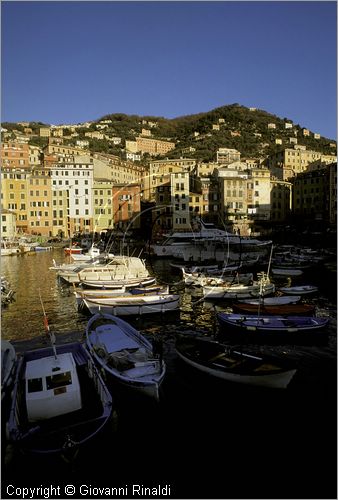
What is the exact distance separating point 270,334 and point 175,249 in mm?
43633

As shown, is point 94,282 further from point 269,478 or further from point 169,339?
point 269,478

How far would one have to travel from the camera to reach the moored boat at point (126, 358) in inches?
501

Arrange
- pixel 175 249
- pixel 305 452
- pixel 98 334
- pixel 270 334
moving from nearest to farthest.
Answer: pixel 305 452
pixel 98 334
pixel 270 334
pixel 175 249

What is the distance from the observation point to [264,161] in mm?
129750

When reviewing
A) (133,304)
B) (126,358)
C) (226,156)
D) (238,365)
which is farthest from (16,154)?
(238,365)

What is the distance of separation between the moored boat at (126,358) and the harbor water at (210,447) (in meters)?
0.93

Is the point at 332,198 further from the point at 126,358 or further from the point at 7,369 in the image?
the point at 7,369

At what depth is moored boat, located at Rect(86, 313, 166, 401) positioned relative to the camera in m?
12.7

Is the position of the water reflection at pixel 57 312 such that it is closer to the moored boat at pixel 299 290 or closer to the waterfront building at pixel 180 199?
the moored boat at pixel 299 290

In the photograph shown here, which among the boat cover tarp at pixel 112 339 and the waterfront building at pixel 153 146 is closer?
the boat cover tarp at pixel 112 339

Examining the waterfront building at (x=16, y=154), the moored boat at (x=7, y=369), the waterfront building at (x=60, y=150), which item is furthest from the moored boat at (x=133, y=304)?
the waterfront building at (x=60, y=150)

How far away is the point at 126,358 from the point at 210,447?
472cm

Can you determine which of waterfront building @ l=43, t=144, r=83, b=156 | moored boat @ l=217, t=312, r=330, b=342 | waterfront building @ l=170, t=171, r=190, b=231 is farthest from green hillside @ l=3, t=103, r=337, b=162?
moored boat @ l=217, t=312, r=330, b=342

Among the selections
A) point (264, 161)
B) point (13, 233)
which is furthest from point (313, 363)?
point (264, 161)
